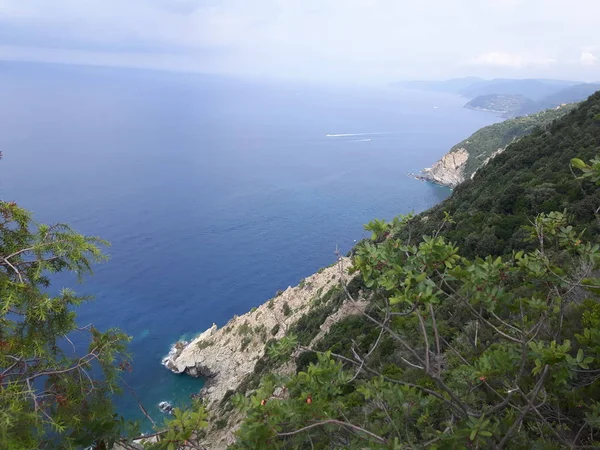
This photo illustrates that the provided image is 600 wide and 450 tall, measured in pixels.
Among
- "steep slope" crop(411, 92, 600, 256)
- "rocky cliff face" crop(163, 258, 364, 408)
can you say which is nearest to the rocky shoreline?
"steep slope" crop(411, 92, 600, 256)

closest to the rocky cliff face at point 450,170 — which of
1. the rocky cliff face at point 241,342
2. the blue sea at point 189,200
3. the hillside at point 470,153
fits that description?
the hillside at point 470,153

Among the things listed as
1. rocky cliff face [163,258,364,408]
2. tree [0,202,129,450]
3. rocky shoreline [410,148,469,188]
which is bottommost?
rocky cliff face [163,258,364,408]

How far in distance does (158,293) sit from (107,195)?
29.4m

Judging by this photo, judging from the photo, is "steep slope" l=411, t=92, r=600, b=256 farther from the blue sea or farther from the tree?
the blue sea

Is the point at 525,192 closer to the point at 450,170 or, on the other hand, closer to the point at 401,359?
the point at 401,359

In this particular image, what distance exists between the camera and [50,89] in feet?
621

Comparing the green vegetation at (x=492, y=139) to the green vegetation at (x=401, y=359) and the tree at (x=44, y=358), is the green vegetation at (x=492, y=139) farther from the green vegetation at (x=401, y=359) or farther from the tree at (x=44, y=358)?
the tree at (x=44, y=358)

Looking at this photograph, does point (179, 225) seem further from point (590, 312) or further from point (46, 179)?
point (590, 312)

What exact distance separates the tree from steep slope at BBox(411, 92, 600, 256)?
10.7 m

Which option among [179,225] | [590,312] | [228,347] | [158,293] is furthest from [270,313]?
[179,225]

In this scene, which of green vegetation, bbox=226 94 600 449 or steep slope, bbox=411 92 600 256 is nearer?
green vegetation, bbox=226 94 600 449

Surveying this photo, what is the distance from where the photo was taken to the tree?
159 inches

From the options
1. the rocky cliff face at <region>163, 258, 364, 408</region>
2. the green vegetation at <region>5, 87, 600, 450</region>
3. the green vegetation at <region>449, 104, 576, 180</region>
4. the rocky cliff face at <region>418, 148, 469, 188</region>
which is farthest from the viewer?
the rocky cliff face at <region>418, 148, 469, 188</region>

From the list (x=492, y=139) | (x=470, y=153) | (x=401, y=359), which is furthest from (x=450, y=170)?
(x=401, y=359)
